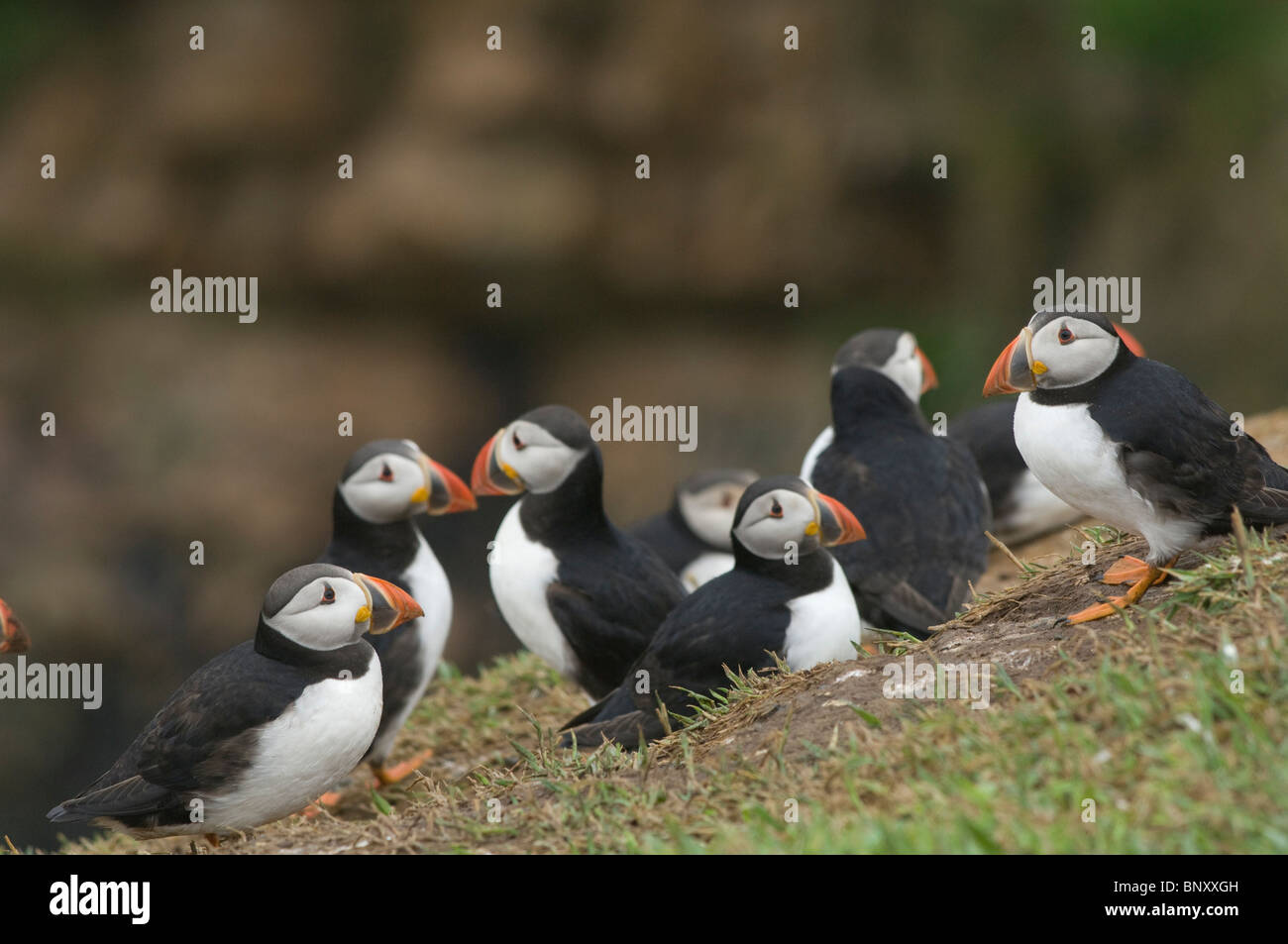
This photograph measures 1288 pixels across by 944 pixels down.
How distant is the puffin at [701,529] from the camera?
8055 mm

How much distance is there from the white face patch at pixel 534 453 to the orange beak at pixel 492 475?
0.03 m

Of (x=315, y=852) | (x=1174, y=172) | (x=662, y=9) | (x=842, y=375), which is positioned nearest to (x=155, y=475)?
(x=662, y=9)

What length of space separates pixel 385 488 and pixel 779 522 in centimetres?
208

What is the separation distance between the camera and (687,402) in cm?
1370

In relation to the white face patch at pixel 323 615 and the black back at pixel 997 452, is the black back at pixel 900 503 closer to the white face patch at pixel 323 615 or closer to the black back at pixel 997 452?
the black back at pixel 997 452

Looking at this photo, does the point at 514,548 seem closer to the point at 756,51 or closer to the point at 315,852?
the point at 315,852

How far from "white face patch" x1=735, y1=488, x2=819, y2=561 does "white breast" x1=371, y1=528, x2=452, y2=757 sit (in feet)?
5.09

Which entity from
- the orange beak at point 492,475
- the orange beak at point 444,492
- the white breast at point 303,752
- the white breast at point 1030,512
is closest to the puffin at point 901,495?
the white breast at point 1030,512

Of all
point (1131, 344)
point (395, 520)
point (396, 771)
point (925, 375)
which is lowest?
point (396, 771)

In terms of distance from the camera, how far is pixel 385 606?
468cm

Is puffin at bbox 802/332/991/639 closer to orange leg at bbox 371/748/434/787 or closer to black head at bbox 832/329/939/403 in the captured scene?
black head at bbox 832/329/939/403

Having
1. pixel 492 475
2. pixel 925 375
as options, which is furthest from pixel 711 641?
pixel 925 375

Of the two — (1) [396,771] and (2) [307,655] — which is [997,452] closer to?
(1) [396,771]
